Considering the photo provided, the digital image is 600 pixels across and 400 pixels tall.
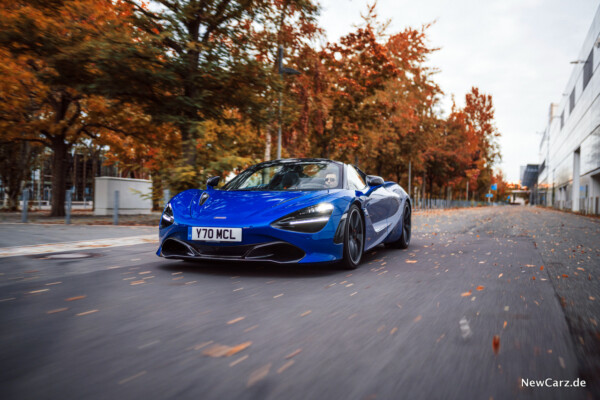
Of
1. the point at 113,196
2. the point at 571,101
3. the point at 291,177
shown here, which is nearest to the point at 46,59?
the point at 291,177

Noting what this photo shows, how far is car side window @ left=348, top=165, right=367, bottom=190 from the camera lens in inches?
236

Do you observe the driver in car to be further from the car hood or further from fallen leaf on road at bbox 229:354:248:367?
fallen leaf on road at bbox 229:354:248:367

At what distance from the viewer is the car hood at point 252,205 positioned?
476 centimetres

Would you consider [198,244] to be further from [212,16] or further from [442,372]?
[212,16]

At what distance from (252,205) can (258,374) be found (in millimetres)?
2907

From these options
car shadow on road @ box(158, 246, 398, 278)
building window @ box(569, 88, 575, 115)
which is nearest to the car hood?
car shadow on road @ box(158, 246, 398, 278)

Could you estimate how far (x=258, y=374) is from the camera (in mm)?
2172

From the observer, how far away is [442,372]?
225 centimetres

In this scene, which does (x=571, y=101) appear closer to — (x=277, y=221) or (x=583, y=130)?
(x=583, y=130)

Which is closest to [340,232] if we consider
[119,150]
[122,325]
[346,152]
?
[122,325]

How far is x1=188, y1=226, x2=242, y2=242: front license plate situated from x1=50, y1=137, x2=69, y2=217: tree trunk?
571 inches

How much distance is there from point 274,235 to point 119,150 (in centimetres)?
1558

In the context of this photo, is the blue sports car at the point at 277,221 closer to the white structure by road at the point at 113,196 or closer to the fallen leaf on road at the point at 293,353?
the fallen leaf on road at the point at 293,353

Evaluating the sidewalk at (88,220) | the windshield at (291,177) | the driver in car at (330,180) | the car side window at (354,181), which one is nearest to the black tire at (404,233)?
the car side window at (354,181)
